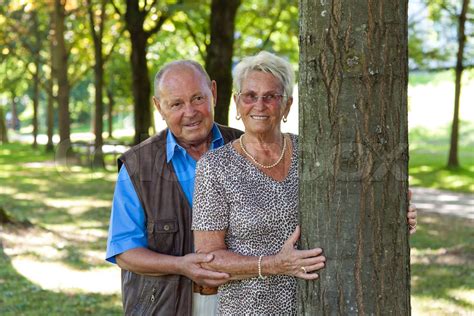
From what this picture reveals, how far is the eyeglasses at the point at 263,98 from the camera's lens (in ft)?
10.5

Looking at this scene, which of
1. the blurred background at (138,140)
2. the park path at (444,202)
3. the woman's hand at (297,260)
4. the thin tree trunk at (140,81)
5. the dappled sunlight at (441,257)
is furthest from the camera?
the thin tree trunk at (140,81)

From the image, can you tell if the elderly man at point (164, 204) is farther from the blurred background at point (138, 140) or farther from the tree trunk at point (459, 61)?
the tree trunk at point (459, 61)

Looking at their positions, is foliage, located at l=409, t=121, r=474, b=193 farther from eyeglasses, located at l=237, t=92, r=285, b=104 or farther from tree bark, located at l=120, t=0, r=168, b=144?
eyeglasses, located at l=237, t=92, r=285, b=104

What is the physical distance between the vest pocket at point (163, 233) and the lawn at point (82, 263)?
2.26 meters

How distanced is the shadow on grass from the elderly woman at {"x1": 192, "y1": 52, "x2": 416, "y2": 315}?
448 centimetres

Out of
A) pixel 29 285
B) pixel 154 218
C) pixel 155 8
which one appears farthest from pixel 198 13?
pixel 154 218

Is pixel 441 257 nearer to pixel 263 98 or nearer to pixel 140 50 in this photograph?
pixel 263 98

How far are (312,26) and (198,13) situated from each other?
15.1 m

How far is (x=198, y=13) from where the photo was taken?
57.8 feet

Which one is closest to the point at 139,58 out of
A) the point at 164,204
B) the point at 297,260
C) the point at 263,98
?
the point at 164,204

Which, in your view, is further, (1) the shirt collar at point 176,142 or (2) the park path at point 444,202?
(2) the park path at point 444,202

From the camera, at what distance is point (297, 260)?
2.85 meters

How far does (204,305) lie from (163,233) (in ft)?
1.22

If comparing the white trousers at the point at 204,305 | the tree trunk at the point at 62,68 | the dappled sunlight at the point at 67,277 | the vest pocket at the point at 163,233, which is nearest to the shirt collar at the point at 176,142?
the vest pocket at the point at 163,233
